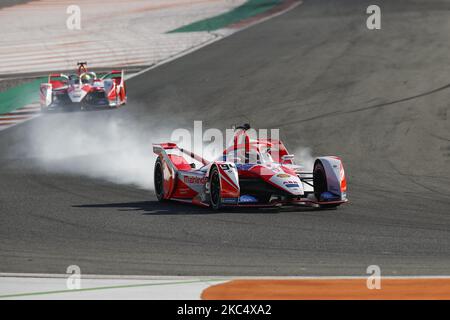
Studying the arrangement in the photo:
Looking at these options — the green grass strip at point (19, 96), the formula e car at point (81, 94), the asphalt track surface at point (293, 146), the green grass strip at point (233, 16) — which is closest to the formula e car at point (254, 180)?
the asphalt track surface at point (293, 146)

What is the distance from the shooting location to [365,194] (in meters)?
16.5

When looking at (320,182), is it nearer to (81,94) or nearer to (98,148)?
(98,148)

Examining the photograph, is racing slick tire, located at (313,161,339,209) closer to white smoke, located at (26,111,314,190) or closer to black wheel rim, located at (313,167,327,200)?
black wheel rim, located at (313,167,327,200)

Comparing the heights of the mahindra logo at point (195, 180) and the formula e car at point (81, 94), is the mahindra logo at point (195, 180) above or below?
below

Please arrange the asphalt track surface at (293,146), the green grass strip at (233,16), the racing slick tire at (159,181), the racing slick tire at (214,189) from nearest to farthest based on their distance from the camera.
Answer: the asphalt track surface at (293,146), the racing slick tire at (214,189), the racing slick tire at (159,181), the green grass strip at (233,16)

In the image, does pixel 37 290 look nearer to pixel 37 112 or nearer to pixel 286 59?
pixel 37 112

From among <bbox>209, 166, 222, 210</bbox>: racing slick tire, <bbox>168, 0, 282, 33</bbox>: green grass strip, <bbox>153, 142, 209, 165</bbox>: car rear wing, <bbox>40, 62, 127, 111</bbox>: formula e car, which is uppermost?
<bbox>168, 0, 282, 33</bbox>: green grass strip

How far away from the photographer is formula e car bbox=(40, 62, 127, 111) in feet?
92.7

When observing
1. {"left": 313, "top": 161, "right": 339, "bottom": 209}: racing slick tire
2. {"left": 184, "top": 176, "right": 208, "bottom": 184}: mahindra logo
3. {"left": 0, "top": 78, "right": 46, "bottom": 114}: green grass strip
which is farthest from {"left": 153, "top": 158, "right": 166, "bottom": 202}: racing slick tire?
{"left": 0, "top": 78, "right": 46, "bottom": 114}: green grass strip

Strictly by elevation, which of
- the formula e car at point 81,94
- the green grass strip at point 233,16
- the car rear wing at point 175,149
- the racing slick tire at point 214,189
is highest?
the green grass strip at point 233,16

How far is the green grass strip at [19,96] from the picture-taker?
29.5m

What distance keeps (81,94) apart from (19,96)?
3.03m

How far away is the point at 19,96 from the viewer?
3059cm

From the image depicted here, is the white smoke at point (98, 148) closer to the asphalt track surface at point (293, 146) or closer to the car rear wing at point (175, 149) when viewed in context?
the asphalt track surface at point (293, 146)
